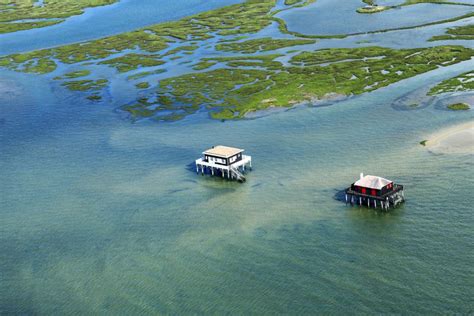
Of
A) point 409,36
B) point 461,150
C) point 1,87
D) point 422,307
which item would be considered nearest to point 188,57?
point 1,87

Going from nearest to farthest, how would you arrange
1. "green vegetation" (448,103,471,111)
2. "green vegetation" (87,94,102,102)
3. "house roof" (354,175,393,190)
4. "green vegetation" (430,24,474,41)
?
"house roof" (354,175,393,190) < "green vegetation" (448,103,471,111) < "green vegetation" (87,94,102,102) < "green vegetation" (430,24,474,41)

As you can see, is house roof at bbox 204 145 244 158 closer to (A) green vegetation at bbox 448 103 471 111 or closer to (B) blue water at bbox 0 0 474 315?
(B) blue water at bbox 0 0 474 315

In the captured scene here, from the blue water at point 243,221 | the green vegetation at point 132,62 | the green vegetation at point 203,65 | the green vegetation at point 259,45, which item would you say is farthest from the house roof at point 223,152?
the green vegetation at point 259,45

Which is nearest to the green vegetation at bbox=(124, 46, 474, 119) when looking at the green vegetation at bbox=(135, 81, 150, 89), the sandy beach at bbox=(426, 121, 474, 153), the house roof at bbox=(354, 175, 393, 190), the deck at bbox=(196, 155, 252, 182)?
the green vegetation at bbox=(135, 81, 150, 89)

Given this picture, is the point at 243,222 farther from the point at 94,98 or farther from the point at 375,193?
the point at 94,98

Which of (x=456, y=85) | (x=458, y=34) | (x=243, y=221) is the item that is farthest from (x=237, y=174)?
(x=458, y=34)

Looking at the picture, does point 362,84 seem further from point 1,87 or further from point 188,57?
point 1,87
